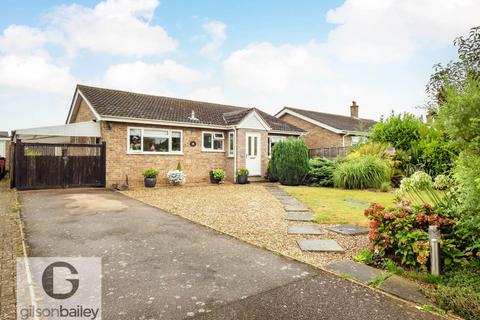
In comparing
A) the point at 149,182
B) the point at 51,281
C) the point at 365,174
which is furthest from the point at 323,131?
the point at 51,281

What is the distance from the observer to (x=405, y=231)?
3.79m

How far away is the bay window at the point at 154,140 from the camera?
13586 mm

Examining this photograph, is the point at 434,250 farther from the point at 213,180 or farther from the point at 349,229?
the point at 213,180

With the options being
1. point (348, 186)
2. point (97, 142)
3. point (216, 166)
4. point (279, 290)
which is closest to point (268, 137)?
point (216, 166)

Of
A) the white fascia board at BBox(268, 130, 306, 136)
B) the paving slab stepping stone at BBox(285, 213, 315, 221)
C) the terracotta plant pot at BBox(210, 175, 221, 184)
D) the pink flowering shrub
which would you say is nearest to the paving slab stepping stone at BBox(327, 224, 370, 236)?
the paving slab stepping stone at BBox(285, 213, 315, 221)

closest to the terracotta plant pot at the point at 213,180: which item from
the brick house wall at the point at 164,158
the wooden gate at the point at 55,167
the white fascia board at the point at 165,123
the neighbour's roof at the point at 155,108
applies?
the brick house wall at the point at 164,158

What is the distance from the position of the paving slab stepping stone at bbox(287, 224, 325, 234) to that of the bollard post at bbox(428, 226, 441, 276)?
229 centimetres

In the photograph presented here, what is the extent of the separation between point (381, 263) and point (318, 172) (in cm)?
1112

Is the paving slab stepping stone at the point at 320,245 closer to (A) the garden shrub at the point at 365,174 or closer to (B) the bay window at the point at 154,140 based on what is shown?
(A) the garden shrub at the point at 365,174

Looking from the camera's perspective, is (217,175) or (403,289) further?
(217,175)

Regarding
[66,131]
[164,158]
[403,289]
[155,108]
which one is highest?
[155,108]

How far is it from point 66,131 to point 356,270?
13.1 metres

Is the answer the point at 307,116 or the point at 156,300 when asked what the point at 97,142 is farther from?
the point at 307,116

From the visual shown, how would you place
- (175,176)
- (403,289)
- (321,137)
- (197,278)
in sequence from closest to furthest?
1. (403,289)
2. (197,278)
3. (175,176)
4. (321,137)
